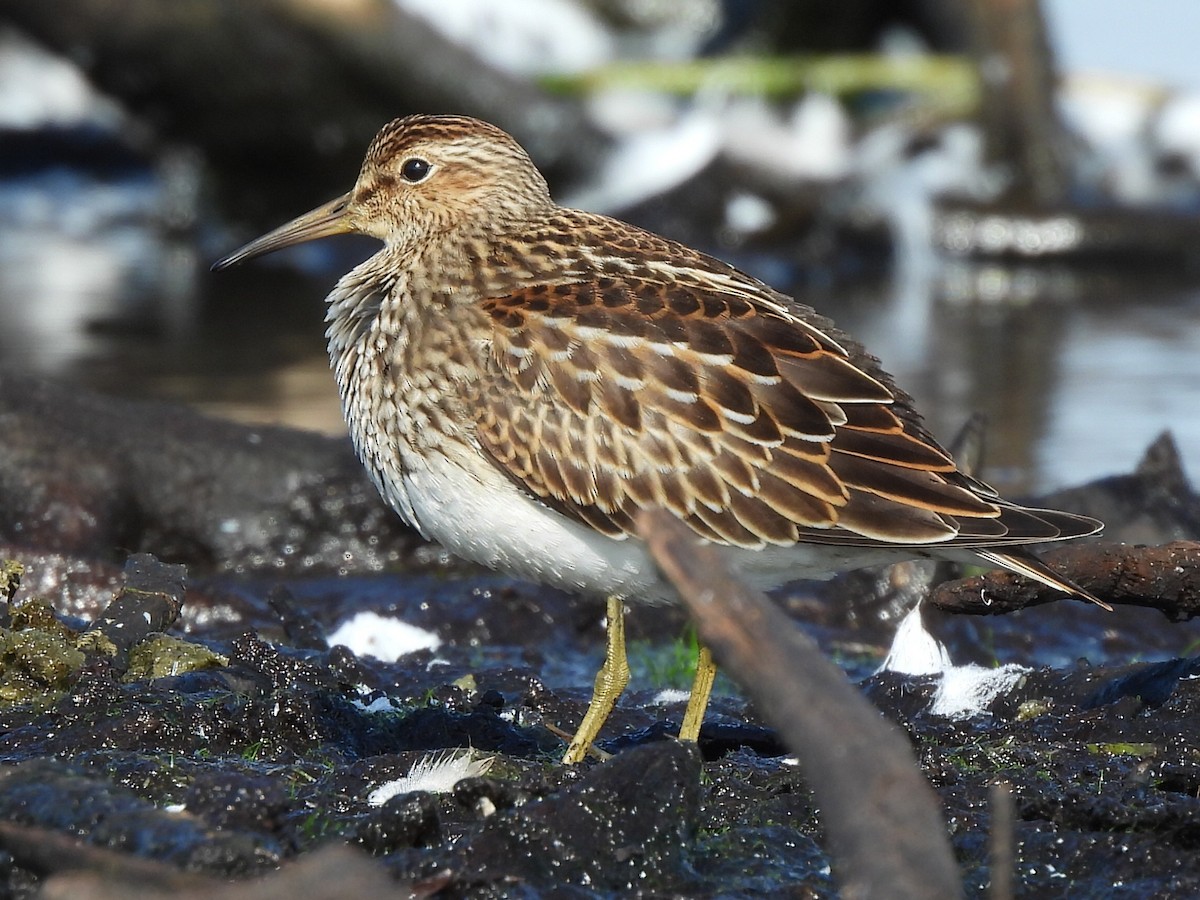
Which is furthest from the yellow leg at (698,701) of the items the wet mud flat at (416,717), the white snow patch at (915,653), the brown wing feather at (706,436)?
the white snow patch at (915,653)

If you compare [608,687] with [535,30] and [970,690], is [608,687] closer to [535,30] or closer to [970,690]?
[970,690]

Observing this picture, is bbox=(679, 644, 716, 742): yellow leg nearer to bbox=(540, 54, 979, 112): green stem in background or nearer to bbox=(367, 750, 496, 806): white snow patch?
bbox=(367, 750, 496, 806): white snow patch

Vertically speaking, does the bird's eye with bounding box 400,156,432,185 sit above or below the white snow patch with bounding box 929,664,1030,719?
above

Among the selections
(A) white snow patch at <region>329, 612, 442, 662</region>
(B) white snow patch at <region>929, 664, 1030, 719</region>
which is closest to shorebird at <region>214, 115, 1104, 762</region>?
(B) white snow patch at <region>929, 664, 1030, 719</region>

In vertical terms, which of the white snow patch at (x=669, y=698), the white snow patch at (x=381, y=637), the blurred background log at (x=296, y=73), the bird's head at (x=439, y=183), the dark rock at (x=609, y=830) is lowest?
the dark rock at (x=609, y=830)

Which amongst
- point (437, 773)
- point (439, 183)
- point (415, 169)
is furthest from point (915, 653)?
point (415, 169)

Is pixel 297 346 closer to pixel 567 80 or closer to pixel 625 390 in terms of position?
pixel 567 80

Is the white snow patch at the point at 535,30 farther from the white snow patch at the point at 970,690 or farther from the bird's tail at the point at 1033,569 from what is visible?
the bird's tail at the point at 1033,569
